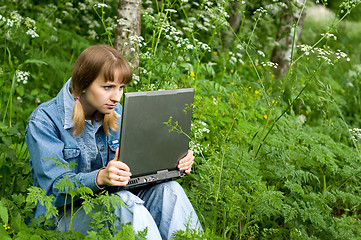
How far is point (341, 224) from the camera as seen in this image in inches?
96.2

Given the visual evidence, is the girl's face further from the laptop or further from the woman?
the laptop

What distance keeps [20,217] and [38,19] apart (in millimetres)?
2936

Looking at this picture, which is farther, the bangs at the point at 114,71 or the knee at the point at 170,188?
the knee at the point at 170,188

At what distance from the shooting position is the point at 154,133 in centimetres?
201

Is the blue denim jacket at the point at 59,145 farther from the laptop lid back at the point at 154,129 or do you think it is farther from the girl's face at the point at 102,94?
the laptop lid back at the point at 154,129

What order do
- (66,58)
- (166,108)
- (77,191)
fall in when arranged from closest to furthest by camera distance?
(77,191), (166,108), (66,58)

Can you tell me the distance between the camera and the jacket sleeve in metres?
1.99

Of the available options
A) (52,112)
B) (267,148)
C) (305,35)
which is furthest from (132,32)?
(305,35)

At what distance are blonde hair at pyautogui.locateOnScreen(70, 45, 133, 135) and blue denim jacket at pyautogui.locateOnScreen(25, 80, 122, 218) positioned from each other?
0.10 feet

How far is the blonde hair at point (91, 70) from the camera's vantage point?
6.74ft

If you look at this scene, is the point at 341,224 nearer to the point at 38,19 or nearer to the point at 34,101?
the point at 34,101

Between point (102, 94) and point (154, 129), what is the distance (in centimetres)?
28

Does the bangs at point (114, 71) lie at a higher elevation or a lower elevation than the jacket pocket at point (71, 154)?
higher

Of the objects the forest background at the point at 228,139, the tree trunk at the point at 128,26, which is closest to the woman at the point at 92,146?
the forest background at the point at 228,139
